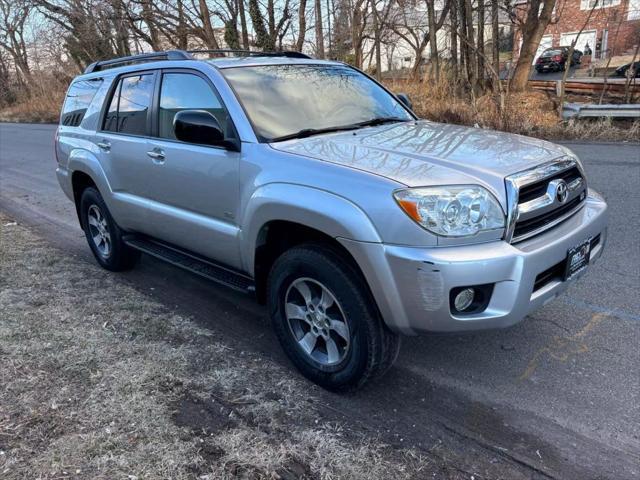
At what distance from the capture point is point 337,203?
106 inches

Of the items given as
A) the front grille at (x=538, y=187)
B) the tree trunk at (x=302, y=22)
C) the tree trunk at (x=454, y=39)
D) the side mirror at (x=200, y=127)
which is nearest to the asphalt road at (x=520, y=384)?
the front grille at (x=538, y=187)

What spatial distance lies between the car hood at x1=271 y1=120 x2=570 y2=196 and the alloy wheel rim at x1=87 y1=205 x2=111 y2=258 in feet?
8.62

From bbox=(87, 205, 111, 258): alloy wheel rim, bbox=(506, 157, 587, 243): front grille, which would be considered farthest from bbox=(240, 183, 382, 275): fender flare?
bbox=(87, 205, 111, 258): alloy wheel rim

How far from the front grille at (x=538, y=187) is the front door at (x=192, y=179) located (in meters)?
1.64

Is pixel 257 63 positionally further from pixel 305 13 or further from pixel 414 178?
pixel 305 13

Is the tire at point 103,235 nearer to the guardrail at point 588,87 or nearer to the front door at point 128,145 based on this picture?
the front door at point 128,145

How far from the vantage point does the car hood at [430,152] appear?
265 cm

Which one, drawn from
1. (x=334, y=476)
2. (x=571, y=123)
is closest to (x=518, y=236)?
(x=334, y=476)

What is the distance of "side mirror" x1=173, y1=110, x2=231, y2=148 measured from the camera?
3.28 metres

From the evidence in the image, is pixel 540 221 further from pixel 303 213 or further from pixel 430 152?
pixel 303 213

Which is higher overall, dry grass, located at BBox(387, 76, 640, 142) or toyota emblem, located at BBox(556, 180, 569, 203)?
toyota emblem, located at BBox(556, 180, 569, 203)

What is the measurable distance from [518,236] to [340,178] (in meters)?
0.93

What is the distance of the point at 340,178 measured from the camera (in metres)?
2.72

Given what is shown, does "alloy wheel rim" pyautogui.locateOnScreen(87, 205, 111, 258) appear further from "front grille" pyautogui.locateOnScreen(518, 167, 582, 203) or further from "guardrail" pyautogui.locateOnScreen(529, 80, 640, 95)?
"guardrail" pyautogui.locateOnScreen(529, 80, 640, 95)
